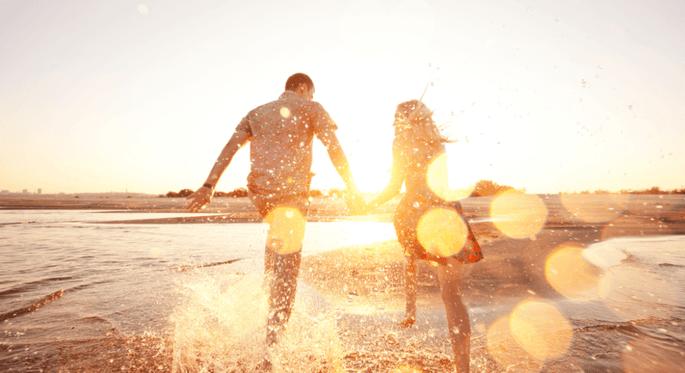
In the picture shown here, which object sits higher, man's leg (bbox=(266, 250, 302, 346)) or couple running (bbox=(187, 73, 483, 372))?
couple running (bbox=(187, 73, 483, 372))

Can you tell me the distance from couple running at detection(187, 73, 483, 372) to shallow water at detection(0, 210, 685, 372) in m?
0.60

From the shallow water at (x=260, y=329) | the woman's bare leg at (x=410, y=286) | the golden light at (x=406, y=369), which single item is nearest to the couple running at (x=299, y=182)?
the woman's bare leg at (x=410, y=286)

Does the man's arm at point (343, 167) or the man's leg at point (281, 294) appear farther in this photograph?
the man's arm at point (343, 167)

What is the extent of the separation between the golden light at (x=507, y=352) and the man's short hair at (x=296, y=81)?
2.85 m

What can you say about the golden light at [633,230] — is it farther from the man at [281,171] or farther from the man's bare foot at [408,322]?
the man at [281,171]

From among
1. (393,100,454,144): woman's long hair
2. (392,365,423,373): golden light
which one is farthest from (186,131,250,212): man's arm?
(392,365,423,373): golden light

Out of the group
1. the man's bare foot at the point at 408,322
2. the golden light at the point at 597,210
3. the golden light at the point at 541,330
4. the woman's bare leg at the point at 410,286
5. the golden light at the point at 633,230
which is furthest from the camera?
the golden light at the point at 597,210

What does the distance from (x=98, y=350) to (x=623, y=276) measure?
735cm

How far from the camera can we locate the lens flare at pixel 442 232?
2.43 m

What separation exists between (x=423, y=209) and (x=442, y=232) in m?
0.24

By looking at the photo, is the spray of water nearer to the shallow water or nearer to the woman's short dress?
the shallow water

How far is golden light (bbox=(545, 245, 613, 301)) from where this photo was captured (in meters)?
4.62

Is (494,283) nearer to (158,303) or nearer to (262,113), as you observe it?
(262,113)

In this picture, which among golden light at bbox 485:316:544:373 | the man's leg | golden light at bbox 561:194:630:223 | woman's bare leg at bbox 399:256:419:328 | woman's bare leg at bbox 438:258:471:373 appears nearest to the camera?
woman's bare leg at bbox 438:258:471:373
